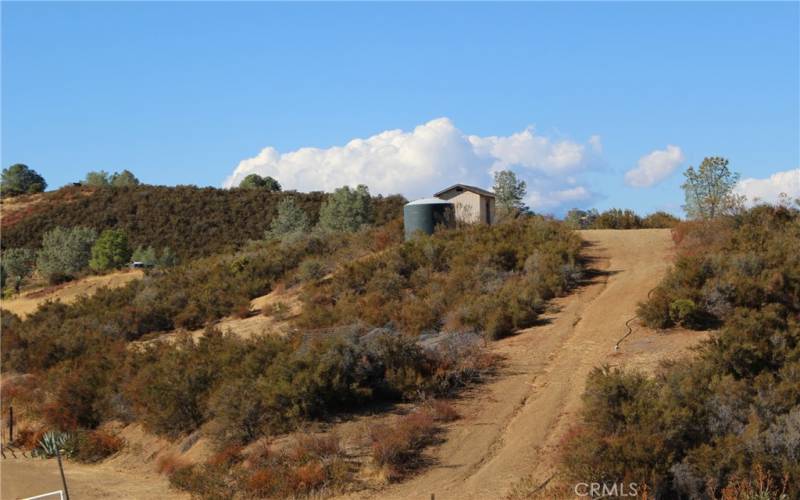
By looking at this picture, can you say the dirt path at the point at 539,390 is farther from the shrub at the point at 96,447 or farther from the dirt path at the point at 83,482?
the shrub at the point at 96,447

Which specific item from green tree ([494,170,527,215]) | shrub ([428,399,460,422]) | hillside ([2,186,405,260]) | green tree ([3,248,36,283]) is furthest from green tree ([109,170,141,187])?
shrub ([428,399,460,422])

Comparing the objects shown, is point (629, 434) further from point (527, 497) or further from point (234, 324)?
point (234, 324)

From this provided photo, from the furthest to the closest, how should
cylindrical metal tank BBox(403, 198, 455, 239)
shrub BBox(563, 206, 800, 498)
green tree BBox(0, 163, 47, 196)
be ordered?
green tree BBox(0, 163, 47, 196) → cylindrical metal tank BBox(403, 198, 455, 239) → shrub BBox(563, 206, 800, 498)

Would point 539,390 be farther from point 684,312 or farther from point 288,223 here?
point 288,223

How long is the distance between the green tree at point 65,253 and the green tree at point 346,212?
58.1 feet

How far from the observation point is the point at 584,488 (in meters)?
12.2

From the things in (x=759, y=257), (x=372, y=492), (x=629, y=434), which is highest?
(x=759, y=257)

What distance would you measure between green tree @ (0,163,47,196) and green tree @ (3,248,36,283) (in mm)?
31034

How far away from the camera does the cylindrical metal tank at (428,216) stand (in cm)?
3300

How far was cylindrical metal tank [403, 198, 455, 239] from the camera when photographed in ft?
108

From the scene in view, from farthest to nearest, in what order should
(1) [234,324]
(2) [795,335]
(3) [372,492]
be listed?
(1) [234,324]
(2) [795,335]
(3) [372,492]

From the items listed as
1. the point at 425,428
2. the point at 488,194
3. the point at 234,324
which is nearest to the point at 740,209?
the point at 488,194

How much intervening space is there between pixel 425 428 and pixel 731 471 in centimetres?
562

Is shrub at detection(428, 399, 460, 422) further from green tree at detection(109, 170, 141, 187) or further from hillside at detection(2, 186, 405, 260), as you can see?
green tree at detection(109, 170, 141, 187)
